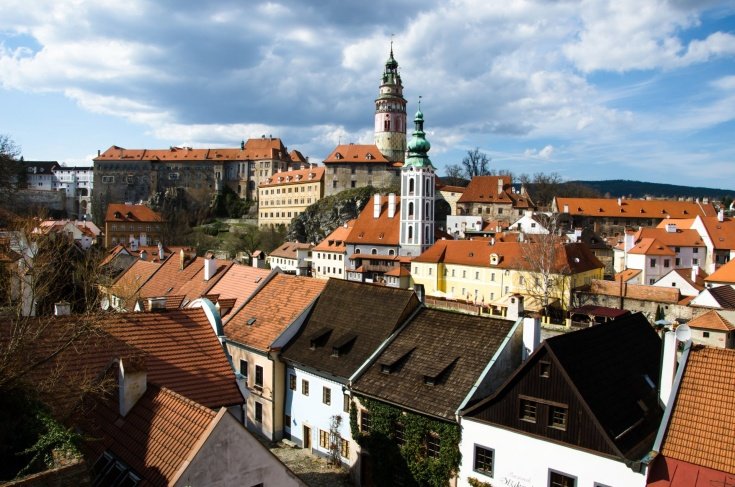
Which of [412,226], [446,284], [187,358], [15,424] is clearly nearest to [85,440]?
[15,424]

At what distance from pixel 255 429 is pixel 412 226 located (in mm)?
49338

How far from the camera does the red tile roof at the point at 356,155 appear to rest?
105875mm

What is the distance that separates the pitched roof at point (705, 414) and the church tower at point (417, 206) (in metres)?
55.3

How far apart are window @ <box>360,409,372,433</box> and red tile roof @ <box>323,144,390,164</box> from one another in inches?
3523

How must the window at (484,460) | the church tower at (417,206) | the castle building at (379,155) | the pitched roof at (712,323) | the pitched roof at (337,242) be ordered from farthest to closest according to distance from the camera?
the castle building at (379,155), the pitched roof at (337,242), the church tower at (417,206), the pitched roof at (712,323), the window at (484,460)

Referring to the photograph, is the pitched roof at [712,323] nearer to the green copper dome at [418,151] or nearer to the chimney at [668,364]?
the chimney at [668,364]

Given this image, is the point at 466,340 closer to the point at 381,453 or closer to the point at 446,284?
the point at 381,453

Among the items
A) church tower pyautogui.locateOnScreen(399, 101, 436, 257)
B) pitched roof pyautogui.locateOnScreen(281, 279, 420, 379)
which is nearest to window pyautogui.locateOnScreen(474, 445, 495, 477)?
pitched roof pyautogui.locateOnScreen(281, 279, 420, 379)

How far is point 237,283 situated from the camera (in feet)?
92.2

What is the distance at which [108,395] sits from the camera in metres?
12.7

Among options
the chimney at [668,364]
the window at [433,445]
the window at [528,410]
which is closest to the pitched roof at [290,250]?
the window at [433,445]

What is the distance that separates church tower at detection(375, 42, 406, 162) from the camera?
114 metres

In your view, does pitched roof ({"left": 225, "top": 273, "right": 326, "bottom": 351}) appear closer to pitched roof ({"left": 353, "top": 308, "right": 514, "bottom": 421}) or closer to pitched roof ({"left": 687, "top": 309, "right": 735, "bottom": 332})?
pitched roof ({"left": 353, "top": 308, "right": 514, "bottom": 421})

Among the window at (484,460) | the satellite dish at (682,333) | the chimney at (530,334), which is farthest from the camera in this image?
the chimney at (530,334)
